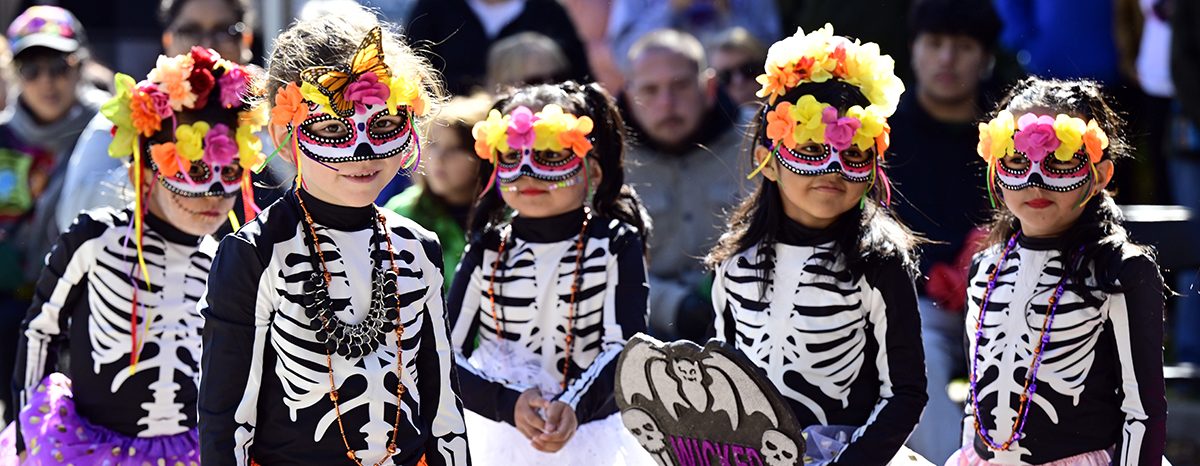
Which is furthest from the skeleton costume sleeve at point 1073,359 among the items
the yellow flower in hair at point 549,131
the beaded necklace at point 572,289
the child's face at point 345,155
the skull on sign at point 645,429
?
the child's face at point 345,155

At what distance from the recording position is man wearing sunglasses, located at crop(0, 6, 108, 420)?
287 inches

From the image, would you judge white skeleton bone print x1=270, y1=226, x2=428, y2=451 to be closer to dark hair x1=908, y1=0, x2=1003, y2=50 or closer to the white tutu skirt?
the white tutu skirt

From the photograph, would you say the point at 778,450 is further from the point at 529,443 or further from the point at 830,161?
the point at 529,443

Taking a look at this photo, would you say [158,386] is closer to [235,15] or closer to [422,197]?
[422,197]

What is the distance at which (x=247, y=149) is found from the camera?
448 cm

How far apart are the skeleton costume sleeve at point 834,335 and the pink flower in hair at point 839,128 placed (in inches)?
10.6

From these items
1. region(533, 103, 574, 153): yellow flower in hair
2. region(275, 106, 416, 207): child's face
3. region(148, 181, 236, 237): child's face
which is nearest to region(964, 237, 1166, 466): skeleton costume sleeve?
region(533, 103, 574, 153): yellow flower in hair

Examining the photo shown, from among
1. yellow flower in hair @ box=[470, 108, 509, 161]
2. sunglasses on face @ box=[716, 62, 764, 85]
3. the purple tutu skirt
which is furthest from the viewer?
sunglasses on face @ box=[716, 62, 764, 85]

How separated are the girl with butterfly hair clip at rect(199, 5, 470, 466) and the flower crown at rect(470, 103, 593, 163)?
89 cm

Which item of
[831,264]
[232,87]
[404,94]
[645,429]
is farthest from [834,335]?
[232,87]

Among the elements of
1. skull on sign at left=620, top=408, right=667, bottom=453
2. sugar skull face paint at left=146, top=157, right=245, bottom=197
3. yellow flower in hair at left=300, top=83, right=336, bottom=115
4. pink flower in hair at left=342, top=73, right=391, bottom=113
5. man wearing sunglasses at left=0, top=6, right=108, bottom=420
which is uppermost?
pink flower in hair at left=342, top=73, right=391, bottom=113

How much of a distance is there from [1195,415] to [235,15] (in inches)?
176

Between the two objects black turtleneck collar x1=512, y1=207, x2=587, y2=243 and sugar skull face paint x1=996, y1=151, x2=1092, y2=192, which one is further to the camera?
black turtleneck collar x1=512, y1=207, x2=587, y2=243

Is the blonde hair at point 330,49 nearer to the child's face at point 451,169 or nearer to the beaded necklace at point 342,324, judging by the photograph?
the beaded necklace at point 342,324
